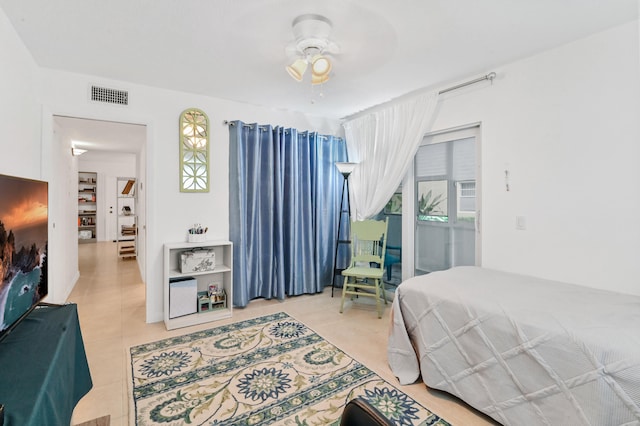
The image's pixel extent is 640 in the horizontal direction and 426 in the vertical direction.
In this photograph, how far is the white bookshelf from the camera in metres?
3.18

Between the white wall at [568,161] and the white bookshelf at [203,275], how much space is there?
2650mm

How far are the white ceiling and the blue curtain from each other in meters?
0.89

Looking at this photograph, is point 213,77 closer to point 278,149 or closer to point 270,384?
point 278,149

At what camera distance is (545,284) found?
2273mm

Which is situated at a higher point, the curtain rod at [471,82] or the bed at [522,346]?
the curtain rod at [471,82]

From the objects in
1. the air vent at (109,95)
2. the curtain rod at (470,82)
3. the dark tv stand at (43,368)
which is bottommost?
the dark tv stand at (43,368)

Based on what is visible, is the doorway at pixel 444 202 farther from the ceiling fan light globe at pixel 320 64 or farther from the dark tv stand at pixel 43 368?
the dark tv stand at pixel 43 368

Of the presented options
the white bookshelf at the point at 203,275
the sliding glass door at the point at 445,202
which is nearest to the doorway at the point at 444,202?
the sliding glass door at the point at 445,202

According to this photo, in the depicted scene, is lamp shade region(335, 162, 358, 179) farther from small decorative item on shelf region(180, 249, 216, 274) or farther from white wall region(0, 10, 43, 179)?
white wall region(0, 10, 43, 179)

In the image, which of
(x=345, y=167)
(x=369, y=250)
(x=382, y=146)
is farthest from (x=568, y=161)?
(x=345, y=167)

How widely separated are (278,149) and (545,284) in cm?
300

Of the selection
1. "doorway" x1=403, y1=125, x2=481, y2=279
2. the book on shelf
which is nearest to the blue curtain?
"doorway" x1=403, y1=125, x2=481, y2=279

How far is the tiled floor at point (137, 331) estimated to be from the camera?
6.48 ft

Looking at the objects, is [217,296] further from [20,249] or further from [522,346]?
[522,346]
